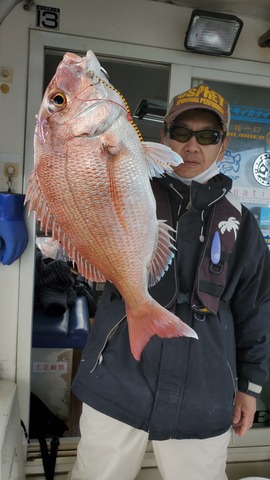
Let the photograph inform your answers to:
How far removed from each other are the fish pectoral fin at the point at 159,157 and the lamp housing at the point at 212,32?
207cm

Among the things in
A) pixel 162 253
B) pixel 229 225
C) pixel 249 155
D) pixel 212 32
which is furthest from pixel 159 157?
pixel 249 155

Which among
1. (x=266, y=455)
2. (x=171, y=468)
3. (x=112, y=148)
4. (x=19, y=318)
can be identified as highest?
(x=112, y=148)

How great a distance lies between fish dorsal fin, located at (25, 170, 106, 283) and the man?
0.54m

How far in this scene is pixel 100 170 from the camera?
1057 mm

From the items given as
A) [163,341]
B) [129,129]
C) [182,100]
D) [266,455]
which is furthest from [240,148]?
[266,455]

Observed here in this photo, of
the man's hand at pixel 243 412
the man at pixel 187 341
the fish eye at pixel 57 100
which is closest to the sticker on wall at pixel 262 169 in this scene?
A: the man at pixel 187 341

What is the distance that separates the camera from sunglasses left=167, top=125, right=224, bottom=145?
1.62 metres

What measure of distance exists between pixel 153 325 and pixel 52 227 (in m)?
0.47

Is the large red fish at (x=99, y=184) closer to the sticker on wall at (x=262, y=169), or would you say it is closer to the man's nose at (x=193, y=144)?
the man's nose at (x=193, y=144)

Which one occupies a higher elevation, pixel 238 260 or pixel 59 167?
pixel 59 167

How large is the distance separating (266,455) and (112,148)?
3214mm

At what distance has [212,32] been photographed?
2.71 metres

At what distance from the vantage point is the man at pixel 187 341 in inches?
64.8

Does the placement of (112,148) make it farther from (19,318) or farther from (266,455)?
(266,455)
